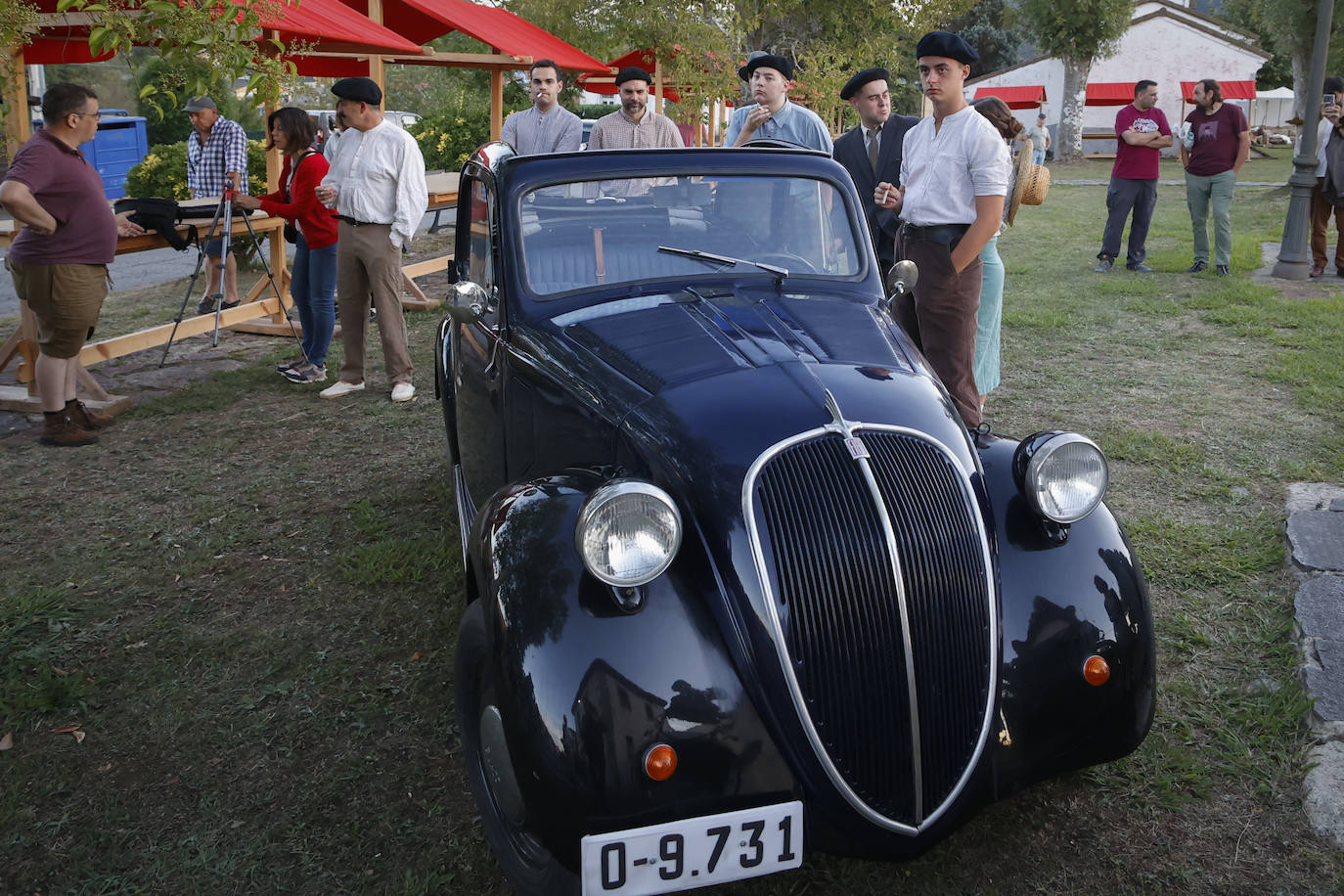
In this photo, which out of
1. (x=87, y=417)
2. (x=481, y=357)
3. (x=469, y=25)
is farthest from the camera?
(x=469, y=25)

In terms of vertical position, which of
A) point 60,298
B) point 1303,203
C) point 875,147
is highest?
point 875,147

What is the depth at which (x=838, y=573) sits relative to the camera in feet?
7.70

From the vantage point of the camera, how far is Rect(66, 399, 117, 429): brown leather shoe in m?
6.16

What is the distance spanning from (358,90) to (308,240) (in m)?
1.20

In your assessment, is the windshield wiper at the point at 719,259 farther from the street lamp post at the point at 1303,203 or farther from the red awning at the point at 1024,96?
the red awning at the point at 1024,96

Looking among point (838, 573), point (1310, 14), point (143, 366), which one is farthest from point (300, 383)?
point (1310, 14)

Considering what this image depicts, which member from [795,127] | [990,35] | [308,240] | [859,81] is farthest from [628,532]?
[990,35]

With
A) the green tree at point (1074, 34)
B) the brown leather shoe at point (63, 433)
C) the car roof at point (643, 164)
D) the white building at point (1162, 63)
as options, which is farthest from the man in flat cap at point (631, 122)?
the white building at point (1162, 63)

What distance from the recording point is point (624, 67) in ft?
45.8

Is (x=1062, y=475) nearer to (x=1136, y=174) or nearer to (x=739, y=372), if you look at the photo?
(x=739, y=372)


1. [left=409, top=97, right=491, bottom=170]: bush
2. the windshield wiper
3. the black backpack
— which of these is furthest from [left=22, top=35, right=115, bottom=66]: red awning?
[left=409, top=97, right=491, bottom=170]: bush

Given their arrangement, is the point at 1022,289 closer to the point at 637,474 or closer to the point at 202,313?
the point at 202,313

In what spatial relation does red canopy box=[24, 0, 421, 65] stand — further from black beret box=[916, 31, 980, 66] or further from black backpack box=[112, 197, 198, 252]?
black beret box=[916, 31, 980, 66]

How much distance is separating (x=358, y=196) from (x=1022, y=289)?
686 centimetres
